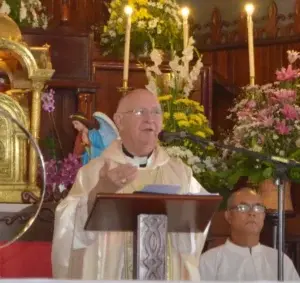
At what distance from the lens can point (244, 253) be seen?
21.0ft

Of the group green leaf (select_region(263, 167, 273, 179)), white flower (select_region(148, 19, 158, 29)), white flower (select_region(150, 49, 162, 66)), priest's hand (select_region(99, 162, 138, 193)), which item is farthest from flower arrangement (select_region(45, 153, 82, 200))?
priest's hand (select_region(99, 162, 138, 193))

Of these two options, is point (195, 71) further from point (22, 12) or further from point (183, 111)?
point (22, 12)

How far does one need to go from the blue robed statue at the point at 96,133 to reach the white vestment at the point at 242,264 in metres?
0.93

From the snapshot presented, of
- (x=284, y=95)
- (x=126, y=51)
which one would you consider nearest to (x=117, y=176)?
(x=126, y=51)

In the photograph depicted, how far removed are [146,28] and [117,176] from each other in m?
3.68

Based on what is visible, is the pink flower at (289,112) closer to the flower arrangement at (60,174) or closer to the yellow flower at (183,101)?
the yellow flower at (183,101)

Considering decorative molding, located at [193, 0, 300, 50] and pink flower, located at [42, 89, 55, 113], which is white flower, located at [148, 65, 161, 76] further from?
decorative molding, located at [193, 0, 300, 50]

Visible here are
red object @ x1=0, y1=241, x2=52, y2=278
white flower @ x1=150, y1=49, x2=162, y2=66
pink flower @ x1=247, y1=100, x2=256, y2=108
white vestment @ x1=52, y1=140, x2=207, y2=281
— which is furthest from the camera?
white flower @ x1=150, y1=49, x2=162, y2=66

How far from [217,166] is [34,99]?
125cm

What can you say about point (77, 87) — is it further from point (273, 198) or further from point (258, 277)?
point (258, 277)

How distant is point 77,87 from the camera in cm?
790

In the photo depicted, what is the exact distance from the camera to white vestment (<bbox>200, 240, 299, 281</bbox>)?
20.6 feet

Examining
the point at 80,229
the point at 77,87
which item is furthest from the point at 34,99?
the point at 80,229

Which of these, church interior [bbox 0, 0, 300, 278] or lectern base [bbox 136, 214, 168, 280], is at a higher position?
church interior [bbox 0, 0, 300, 278]
